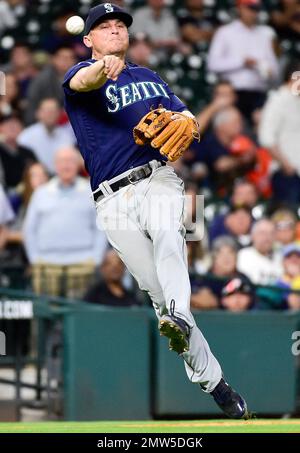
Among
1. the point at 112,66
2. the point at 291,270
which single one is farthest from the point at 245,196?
the point at 112,66

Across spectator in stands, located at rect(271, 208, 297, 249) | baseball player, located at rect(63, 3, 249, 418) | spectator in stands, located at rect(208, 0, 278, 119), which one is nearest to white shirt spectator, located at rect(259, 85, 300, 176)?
spectator in stands, located at rect(208, 0, 278, 119)

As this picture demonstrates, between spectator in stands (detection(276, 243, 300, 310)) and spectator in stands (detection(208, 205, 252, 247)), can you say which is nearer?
spectator in stands (detection(276, 243, 300, 310))

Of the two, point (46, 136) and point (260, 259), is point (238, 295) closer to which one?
point (260, 259)

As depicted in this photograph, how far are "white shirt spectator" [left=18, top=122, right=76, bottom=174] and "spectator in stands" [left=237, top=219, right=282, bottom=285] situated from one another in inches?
95.3

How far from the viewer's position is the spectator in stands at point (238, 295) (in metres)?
10.6

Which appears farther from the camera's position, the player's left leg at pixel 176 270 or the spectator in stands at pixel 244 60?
the spectator in stands at pixel 244 60

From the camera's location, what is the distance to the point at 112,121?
6898 mm

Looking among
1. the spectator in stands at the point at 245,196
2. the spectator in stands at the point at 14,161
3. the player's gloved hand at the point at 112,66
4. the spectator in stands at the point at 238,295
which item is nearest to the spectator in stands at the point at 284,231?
the spectator in stands at the point at 245,196

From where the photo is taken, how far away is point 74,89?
6668mm

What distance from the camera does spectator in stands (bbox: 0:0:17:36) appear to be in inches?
557

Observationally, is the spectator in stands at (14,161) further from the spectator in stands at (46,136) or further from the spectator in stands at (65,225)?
the spectator in stands at (65,225)

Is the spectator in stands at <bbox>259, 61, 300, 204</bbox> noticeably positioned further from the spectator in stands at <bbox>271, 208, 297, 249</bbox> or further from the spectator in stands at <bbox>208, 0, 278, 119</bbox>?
the spectator in stands at <bbox>271, 208, 297, 249</bbox>

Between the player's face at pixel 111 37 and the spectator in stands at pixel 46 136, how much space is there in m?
5.86

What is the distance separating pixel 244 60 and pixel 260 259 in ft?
10.9
